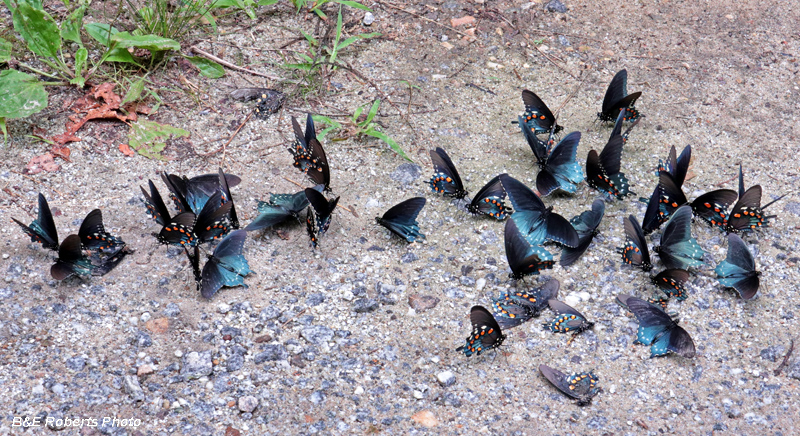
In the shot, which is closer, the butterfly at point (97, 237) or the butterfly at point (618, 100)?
the butterfly at point (97, 237)

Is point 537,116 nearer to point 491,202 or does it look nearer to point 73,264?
point 491,202

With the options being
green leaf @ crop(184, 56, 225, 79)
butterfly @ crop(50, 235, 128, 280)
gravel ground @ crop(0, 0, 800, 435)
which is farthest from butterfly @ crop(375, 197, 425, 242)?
green leaf @ crop(184, 56, 225, 79)

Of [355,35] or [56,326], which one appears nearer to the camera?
[56,326]

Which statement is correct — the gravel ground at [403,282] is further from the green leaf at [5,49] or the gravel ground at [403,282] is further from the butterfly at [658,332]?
the green leaf at [5,49]

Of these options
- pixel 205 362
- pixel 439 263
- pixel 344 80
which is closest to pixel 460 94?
pixel 344 80

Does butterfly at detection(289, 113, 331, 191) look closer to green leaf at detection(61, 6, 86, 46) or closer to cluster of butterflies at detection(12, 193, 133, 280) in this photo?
cluster of butterflies at detection(12, 193, 133, 280)

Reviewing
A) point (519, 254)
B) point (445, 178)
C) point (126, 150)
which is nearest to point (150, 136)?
point (126, 150)

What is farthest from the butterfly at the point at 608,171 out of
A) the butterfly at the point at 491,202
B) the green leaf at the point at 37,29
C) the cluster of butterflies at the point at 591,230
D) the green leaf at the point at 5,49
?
the green leaf at the point at 5,49

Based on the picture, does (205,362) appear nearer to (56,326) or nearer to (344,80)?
(56,326)
